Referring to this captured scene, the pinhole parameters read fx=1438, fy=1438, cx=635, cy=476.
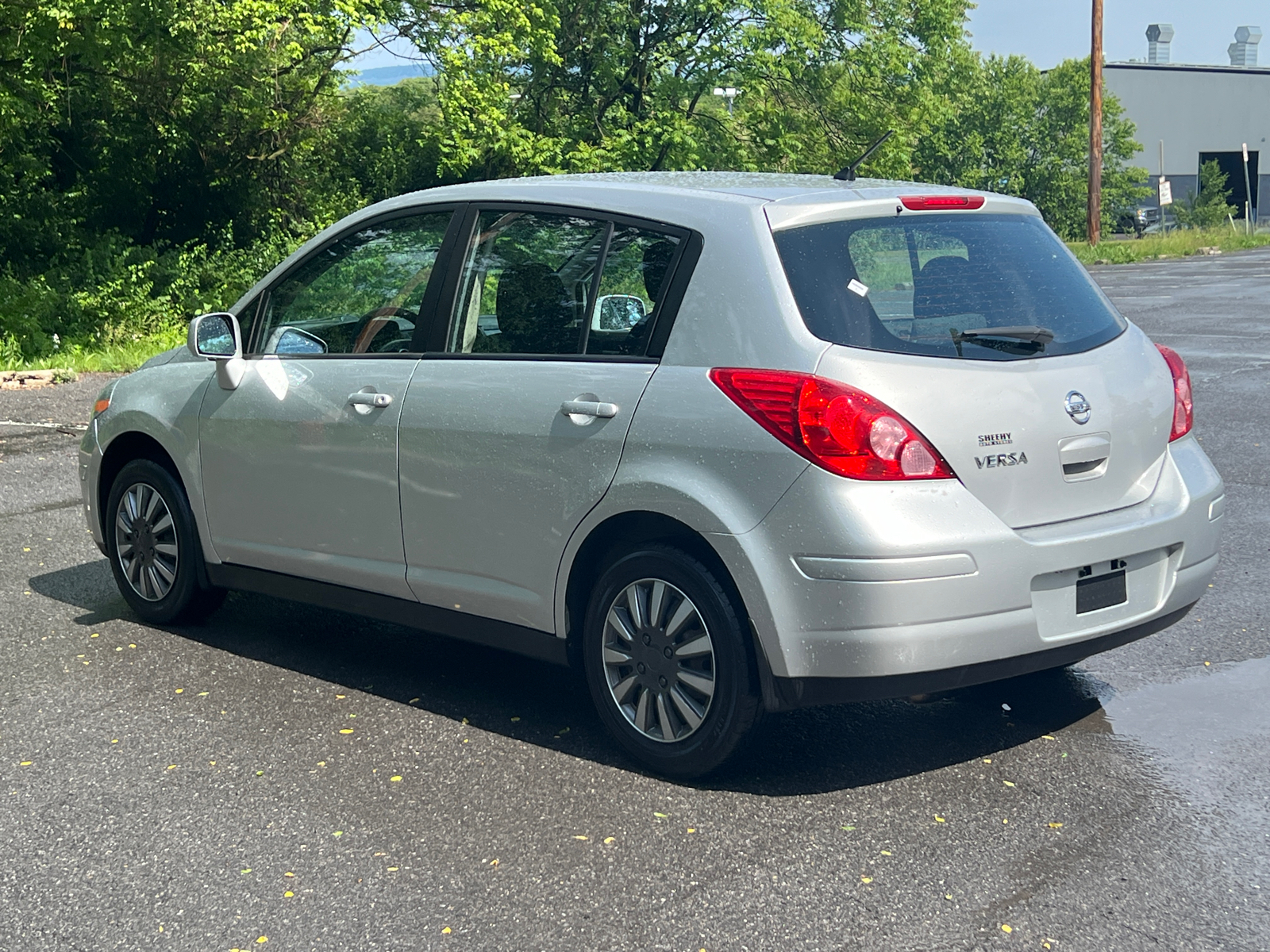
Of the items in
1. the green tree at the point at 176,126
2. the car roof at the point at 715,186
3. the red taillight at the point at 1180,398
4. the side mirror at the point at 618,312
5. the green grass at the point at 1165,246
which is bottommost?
the green grass at the point at 1165,246

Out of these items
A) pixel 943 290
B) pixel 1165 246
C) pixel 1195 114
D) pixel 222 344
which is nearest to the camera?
pixel 943 290

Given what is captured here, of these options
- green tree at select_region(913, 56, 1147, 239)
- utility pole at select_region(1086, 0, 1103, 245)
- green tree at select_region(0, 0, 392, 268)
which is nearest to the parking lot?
green tree at select_region(0, 0, 392, 268)

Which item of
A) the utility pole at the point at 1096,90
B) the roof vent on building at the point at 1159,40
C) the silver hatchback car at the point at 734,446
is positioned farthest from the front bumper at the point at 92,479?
the roof vent on building at the point at 1159,40

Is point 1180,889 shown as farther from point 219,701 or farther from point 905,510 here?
point 219,701

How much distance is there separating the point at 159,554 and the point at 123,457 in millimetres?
504

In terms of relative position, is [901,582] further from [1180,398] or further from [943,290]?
[1180,398]

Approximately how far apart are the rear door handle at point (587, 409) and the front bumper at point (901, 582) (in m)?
0.55

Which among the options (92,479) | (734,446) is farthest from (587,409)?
(92,479)

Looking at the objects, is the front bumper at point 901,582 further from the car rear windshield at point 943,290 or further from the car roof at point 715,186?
the car roof at point 715,186

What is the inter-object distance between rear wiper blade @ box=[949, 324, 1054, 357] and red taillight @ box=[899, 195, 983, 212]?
1.56 ft

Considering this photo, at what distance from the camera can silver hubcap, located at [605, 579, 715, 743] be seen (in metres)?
4.22

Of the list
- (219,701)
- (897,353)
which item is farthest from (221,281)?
(897,353)

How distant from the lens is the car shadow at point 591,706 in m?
4.43

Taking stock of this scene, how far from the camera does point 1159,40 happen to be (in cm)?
9769
